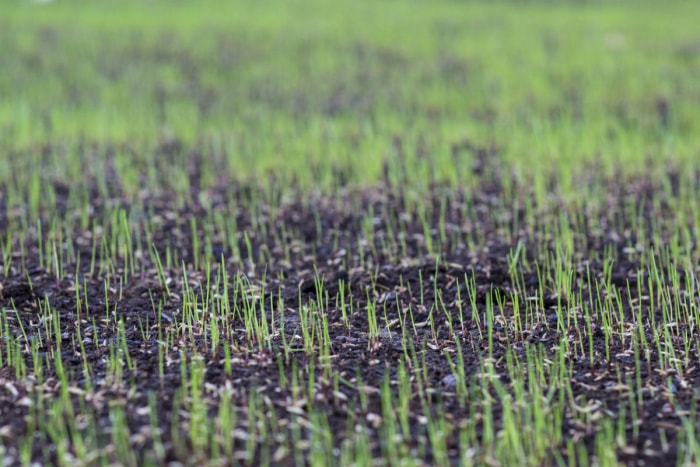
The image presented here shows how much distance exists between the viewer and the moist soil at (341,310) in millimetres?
2729

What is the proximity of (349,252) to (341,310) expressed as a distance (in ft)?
2.20

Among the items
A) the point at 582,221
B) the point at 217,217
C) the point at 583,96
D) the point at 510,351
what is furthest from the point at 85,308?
the point at 583,96

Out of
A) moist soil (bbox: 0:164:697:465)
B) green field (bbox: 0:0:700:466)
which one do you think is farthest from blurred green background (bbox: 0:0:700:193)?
moist soil (bbox: 0:164:697:465)

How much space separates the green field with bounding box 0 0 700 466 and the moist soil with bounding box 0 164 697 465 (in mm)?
15

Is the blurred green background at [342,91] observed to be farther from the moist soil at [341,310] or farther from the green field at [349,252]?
the moist soil at [341,310]

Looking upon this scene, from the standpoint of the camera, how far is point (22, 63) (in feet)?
29.1

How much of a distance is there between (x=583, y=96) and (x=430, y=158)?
8.46ft

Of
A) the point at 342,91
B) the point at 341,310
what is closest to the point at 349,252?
the point at 341,310

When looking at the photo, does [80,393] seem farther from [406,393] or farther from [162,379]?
[406,393]

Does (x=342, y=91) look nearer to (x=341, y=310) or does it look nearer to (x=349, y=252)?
(x=349, y=252)

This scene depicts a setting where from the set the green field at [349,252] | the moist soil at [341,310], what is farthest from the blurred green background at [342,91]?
the moist soil at [341,310]

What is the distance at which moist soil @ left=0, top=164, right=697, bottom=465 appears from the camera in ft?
8.95

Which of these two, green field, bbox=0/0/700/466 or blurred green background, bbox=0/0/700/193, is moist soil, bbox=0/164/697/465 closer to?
green field, bbox=0/0/700/466

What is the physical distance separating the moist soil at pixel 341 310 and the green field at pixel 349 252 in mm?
15
